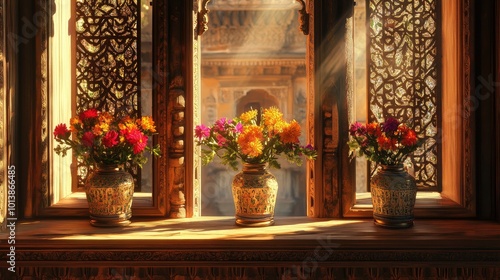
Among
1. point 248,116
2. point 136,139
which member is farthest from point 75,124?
point 248,116

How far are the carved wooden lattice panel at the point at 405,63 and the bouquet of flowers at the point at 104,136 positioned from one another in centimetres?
141

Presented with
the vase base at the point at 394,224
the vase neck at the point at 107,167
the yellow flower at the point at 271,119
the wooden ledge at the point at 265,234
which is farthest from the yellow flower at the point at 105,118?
the vase base at the point at 394,224

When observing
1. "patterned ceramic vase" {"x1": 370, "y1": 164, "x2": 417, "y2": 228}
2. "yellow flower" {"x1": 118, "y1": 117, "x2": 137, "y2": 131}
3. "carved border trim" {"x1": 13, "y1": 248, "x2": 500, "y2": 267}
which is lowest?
"carved border trim" {"x1": 13, "y1": 248, "x2": 500, "y2": 267}

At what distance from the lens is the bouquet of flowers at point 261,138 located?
10.8ft

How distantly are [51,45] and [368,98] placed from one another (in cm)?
193

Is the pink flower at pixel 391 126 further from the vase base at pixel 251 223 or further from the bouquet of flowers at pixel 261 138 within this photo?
the vase base at pixel 251 223

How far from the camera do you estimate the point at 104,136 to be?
325cm

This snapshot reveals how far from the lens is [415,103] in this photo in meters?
3.68

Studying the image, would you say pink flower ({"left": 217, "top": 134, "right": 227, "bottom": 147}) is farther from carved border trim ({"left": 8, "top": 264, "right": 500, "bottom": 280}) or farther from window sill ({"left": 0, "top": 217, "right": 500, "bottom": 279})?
carved border trim ({"left": 8, "top": 264, "right": 500, "bottom": 280})

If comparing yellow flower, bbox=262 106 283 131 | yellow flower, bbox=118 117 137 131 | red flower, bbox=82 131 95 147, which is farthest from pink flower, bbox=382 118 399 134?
red flower, bbox=82 131 95 147

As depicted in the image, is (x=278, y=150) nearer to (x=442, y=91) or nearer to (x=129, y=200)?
(x=129, y=200)

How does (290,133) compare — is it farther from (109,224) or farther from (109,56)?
(109,56)

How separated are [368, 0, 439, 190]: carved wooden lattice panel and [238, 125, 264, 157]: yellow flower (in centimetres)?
84

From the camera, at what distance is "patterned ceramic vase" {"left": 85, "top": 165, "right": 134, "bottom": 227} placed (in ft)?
10.8
